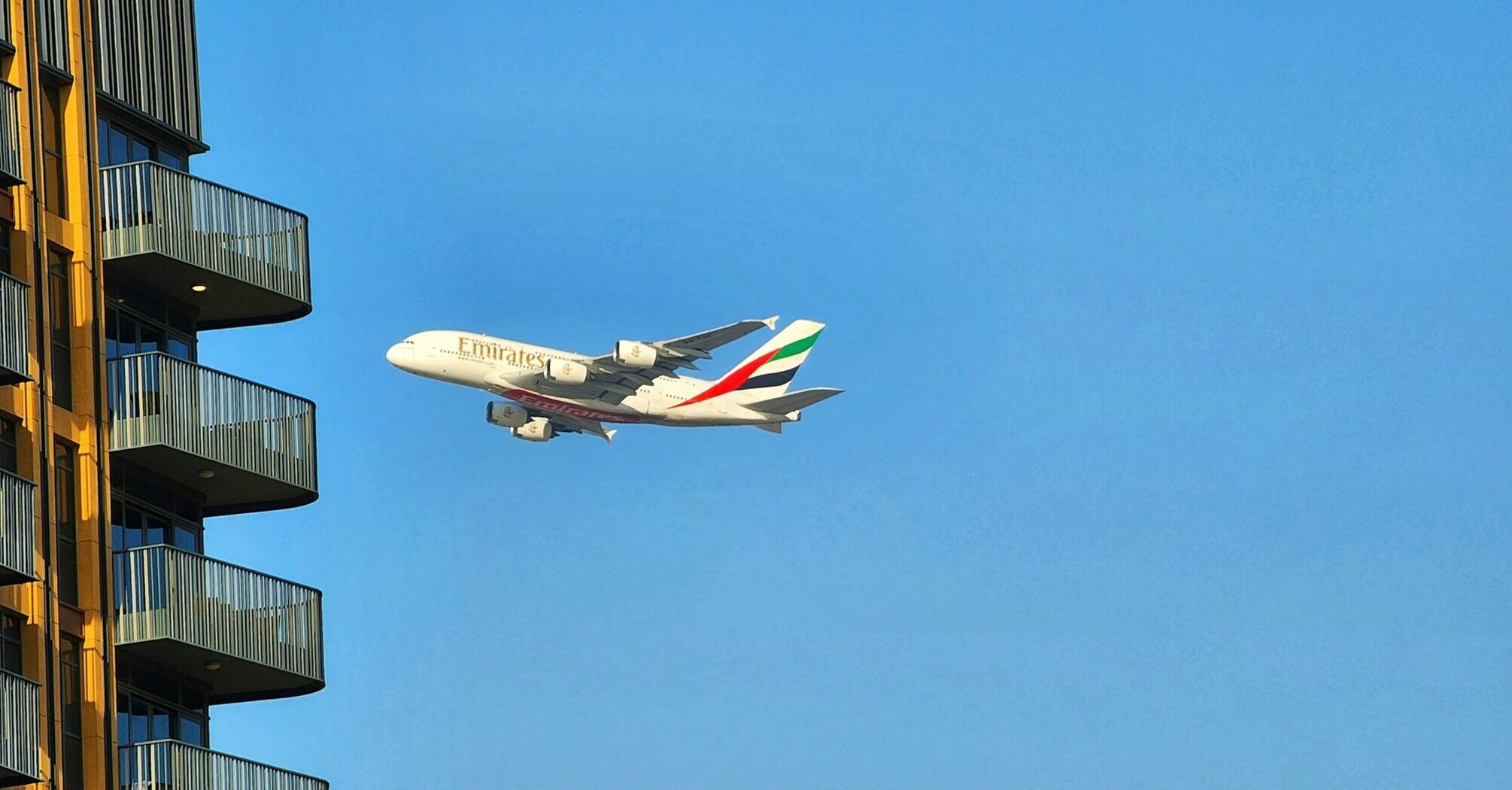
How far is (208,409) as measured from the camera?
39.5m

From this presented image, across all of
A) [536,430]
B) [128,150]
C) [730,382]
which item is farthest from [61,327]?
[730,382]

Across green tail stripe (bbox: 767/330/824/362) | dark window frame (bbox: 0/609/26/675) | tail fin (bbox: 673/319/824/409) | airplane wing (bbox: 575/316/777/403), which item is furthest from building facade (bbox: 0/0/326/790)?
green tail stripe (bbox: 767/330/824/362)

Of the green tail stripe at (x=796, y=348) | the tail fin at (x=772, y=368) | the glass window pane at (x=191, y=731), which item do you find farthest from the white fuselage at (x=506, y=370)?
the glass window pane at (x=191, y=731)

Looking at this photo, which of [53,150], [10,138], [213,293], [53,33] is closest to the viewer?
[10,138]

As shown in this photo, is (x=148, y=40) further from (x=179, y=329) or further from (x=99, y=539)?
(x=99, y=539)

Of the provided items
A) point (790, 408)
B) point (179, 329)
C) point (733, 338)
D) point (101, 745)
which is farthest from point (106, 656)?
point (790, 408)

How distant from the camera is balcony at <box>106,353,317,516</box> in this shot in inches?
1519

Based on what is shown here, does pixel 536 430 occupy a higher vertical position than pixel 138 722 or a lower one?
higher

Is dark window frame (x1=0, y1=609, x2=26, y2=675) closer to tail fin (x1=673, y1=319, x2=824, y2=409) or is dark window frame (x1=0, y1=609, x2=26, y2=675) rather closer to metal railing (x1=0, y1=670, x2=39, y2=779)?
metal railing (x1=0, y1=670, x2=39, y2=779)

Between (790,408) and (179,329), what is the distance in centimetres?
5035

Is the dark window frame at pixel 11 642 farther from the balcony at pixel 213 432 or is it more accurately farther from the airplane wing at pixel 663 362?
the airplane wing at pixel 663 362

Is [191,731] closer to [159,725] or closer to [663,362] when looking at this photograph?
[159,725]

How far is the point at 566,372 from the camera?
86.6 metres

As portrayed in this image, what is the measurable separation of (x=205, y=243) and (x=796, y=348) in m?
62.1
